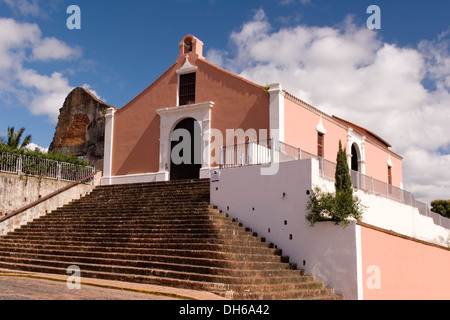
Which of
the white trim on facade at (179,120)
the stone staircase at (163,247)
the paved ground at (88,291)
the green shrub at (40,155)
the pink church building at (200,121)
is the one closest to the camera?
the paved ground at (88,291)

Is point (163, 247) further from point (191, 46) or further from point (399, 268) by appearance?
point (191, 46)

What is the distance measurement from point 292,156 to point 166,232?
186 inches

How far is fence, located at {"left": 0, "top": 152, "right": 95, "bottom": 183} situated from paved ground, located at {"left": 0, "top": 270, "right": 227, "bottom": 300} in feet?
24.7

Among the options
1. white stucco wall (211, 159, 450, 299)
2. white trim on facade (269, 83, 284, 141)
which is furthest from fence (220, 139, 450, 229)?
white trim on facade (269, 83, 284, 141)

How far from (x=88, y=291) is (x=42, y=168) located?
35.8 feet

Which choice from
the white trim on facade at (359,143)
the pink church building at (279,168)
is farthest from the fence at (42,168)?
the white trim on facade at (359,143)

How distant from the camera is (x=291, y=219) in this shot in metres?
12.6

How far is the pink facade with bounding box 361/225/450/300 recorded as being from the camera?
11.9 metres

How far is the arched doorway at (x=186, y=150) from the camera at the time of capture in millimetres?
19812

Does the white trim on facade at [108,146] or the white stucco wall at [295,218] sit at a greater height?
the white trim on facade at [108,146]

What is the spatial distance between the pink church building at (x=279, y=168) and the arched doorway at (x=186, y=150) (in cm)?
5

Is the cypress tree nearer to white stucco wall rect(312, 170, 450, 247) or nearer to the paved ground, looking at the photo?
white stucco wall rect(312, 170, 450, 247)

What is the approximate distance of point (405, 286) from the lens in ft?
44.0

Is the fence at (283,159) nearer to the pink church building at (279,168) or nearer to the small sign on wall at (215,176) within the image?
the pink church building at (279,168)
